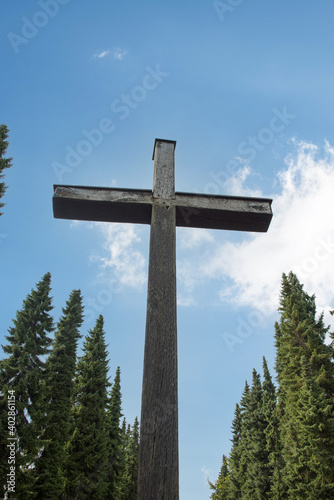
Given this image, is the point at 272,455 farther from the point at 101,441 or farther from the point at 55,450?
the point at 55,450

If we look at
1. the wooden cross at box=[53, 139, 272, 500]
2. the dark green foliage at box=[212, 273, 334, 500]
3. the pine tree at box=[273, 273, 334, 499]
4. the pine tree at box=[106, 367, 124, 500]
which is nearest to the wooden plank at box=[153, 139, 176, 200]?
the wooden cross at box=[53, 139, 272, 500]

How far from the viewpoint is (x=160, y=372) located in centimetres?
231

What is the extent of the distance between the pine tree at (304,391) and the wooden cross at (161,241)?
65.0 ft

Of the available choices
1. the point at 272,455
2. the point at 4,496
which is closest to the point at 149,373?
the point at 4,496

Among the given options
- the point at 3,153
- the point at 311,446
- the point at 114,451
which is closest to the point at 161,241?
the point at 3,153

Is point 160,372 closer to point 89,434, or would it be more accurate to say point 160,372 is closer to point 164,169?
point 164,169

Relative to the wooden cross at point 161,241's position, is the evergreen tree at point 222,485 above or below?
below

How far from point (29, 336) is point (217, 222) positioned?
1793cm

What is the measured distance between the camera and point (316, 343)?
22344 millimetres

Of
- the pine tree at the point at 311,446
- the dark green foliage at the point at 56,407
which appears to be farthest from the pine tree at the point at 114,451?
the pine tree at the point at 311,446

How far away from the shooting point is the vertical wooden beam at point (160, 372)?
6.48ft

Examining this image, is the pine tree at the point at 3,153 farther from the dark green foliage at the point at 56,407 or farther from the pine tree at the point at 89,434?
the pine tree at the point at 89,434

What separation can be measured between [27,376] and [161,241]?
56.5 feet

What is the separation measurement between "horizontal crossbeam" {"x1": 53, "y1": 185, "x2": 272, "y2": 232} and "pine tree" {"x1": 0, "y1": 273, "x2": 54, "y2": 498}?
52.0ft
